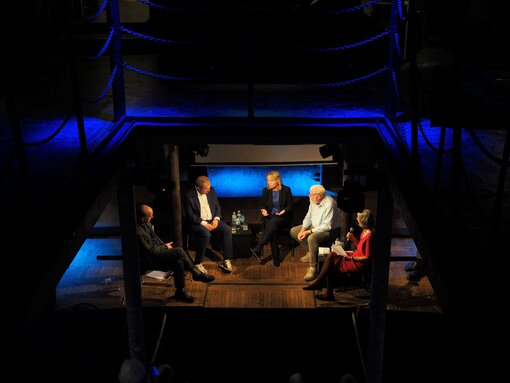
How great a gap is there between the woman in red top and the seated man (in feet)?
4.61

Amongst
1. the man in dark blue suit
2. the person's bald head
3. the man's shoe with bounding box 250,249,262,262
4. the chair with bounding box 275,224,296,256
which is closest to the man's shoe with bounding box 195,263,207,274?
the man in dark blue suit

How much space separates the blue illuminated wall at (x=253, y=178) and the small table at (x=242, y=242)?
4.46 feet

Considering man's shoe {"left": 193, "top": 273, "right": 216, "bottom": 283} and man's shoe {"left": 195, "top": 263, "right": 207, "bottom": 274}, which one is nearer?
man's shoe {"left": 193, "top": 273, "right": 216, "bottom": 283}

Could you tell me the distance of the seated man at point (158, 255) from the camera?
19.7 feet

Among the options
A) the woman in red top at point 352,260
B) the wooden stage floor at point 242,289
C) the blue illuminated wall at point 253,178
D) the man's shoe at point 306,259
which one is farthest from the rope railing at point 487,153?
the blue illuminated wall at point 253,178

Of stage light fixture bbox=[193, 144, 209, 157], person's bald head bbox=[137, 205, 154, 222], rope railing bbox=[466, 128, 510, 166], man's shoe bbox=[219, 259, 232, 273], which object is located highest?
rope railing bbox=[466, 128, 510, 166]

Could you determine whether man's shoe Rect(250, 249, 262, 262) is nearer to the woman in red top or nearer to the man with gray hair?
the man with gray hair

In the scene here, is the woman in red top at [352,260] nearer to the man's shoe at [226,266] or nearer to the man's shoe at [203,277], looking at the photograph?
the man's shoe at [226,266]

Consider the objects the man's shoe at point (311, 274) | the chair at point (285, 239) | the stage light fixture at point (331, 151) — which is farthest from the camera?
the chair at point (285, 239)

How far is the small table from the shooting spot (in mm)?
6859

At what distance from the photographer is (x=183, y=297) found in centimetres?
604

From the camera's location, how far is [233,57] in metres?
5.10

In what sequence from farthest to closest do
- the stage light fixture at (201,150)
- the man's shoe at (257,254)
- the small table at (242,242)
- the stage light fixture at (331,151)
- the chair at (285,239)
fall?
1. the chair at (285,239)
2. the man's shoe at (257,254)
3. the small table at (242,242)
4. the stage light fixture at (201,150)
5. the stage light fixture at (331,151)

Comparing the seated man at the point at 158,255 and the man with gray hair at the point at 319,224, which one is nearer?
the seated man at the point at 158,255
